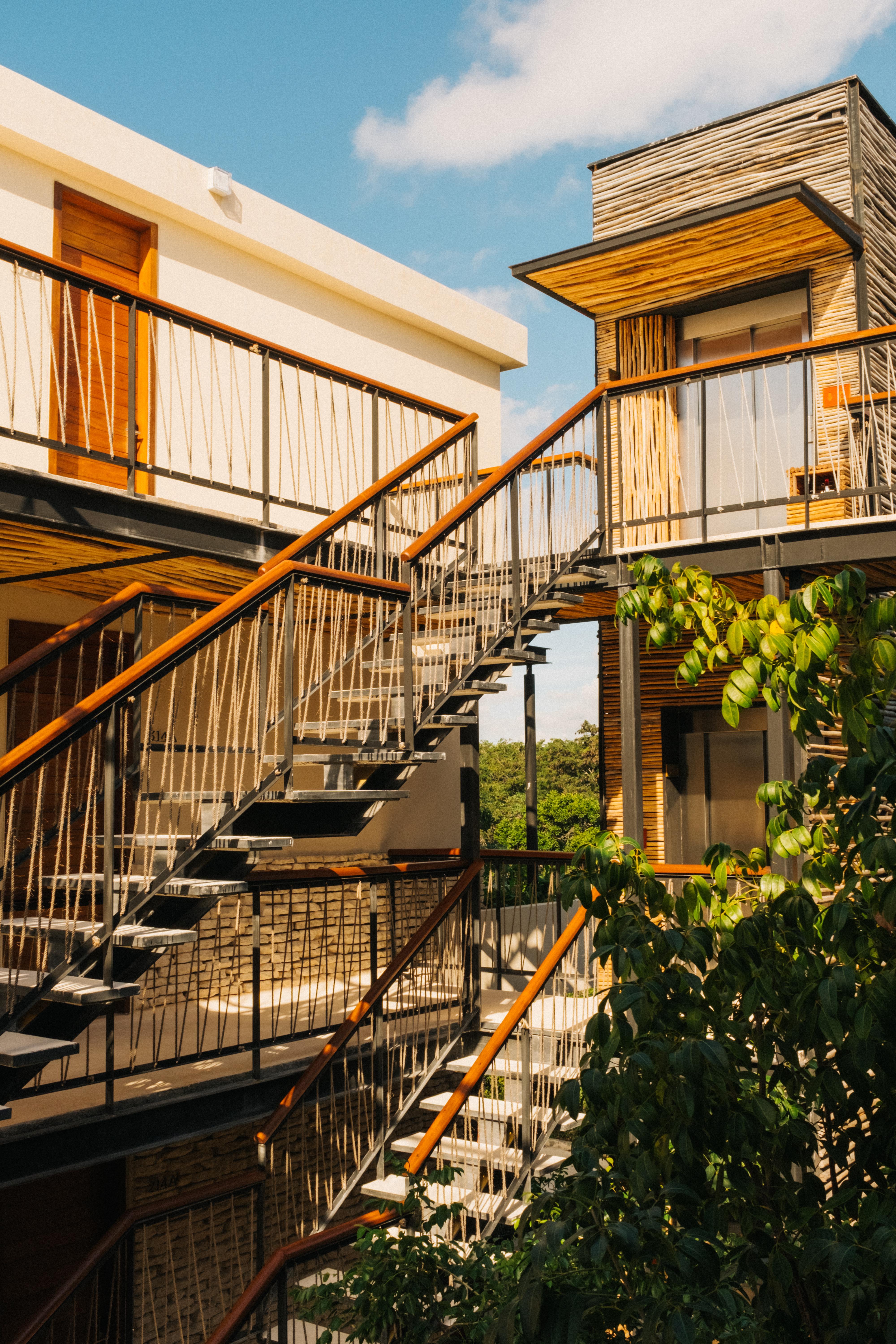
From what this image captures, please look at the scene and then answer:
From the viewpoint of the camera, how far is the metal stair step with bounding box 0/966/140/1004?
4375 millimetres

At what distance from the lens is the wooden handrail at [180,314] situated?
19.4 feet

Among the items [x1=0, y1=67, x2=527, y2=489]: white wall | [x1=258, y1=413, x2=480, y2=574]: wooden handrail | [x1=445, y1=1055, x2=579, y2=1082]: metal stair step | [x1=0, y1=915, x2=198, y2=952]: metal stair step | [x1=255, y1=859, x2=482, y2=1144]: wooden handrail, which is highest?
[x1=0, y1=67, x2=527, y2=489]: white wall

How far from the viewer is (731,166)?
34.3 feet

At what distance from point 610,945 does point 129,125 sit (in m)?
9.41

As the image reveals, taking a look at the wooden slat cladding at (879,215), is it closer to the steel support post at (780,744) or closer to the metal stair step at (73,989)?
the steel support post at (780,744)

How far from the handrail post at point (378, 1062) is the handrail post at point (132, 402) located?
2.70 meters

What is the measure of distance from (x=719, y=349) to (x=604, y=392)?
2848mm

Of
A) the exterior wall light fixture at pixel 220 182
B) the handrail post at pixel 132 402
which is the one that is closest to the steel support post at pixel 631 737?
the handrail post at pixel 132 402

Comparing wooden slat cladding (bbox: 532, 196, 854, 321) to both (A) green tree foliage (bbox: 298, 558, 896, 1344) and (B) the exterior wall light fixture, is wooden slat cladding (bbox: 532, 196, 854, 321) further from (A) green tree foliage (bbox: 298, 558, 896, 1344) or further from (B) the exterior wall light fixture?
(A) green tree foliage (bbox: 298, 558, 896, 1344)

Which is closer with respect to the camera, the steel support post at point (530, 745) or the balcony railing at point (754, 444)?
the balcony railing at point (754, 444)

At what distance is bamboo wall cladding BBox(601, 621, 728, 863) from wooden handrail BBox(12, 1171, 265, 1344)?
5419mm

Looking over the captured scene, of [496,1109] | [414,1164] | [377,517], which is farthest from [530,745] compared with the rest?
[414,1164]

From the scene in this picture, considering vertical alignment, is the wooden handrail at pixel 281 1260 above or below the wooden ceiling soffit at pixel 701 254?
below

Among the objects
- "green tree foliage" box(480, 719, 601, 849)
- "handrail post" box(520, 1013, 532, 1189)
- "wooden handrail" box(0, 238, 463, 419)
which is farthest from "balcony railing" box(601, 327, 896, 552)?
"green tree foliage" box(480, 719, 601, 849)
